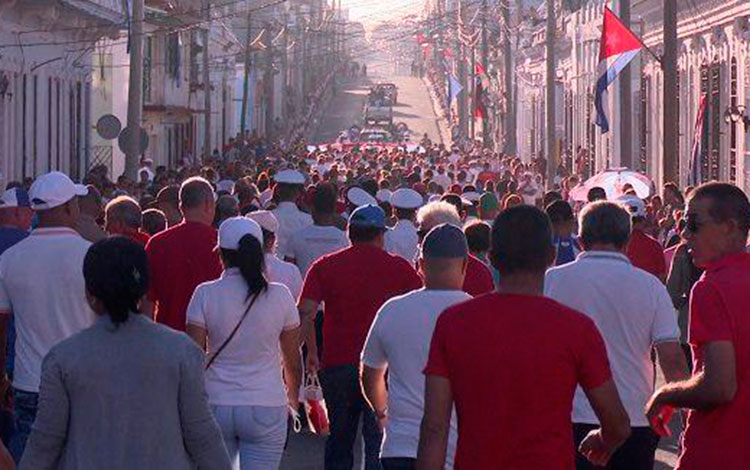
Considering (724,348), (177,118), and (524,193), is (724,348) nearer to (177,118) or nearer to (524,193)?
(524,193)

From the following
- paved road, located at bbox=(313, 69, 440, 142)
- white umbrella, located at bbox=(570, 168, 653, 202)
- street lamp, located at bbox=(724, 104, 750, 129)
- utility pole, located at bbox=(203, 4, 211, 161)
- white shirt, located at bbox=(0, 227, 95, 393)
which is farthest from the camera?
paved road, located at bbox=(313, 69, 440, 142)

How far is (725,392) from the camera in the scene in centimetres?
689

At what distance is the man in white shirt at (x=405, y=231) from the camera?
50.4 ft

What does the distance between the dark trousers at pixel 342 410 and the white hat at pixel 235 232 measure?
138cm

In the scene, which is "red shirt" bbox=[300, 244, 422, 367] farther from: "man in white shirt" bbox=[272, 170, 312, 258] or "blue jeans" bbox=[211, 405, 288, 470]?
"man in white shirt" bbox=[272, 170, 312, 258]

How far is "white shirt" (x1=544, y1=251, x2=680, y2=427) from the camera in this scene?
341 inches

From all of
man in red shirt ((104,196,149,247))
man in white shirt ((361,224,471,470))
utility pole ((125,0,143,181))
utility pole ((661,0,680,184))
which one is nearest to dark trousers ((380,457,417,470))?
man in white shirt ((361,224,471,470))

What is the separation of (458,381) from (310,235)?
7.82 m

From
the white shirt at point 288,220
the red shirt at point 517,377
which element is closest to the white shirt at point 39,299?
the red shirt at point 517,377

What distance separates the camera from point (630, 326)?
28.5 ft

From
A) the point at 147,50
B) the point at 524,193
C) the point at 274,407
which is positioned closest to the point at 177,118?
the point at 147,50

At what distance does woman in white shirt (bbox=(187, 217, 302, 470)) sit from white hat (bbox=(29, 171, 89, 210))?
31.1 inches

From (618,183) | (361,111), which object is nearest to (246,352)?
(618,183)

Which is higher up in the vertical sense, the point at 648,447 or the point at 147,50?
the point at 147,50
